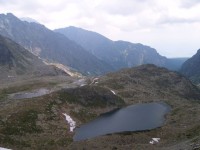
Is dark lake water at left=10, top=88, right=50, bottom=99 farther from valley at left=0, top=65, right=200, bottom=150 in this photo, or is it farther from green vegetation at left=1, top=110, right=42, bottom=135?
green vegetation at left=1, top=110, right=42, bottom=135

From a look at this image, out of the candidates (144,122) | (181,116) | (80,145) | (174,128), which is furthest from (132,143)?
(181,116)

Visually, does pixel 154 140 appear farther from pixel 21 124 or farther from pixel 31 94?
pixel 31 94

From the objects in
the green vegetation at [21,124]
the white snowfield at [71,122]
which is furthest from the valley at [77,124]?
the white snowfield at [71,122]

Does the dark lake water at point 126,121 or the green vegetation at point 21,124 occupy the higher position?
the green vegetation at point 21,124

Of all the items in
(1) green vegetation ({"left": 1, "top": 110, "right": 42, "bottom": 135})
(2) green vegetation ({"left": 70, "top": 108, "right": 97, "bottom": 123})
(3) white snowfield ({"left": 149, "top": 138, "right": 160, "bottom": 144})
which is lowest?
(3) white snowfield ({"left": 149, "top": 138, "right": 160, "bottom": 144})

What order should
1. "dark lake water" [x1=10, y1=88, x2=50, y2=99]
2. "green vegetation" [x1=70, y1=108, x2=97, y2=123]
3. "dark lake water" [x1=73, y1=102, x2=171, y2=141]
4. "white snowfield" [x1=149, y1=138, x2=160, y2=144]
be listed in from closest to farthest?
1. "white snowfield" [x1=149, y1=138, x2=160, y2=144]
2. "dark lake water" [x1=73, y1=102, x2=171, y2=141]
3. "green vegetation" [x1=70, y1=108, x2=97, y2=123]
4. "dark lake water" [x1=10, y1=88, x2=50, y2=99]

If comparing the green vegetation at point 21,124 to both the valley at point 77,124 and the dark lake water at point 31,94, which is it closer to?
the valley at point 77,124

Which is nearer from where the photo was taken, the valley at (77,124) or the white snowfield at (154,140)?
the valley at (77,124)

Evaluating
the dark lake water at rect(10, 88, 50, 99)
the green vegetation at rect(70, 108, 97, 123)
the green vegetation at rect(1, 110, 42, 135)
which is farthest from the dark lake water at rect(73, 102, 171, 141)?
the dark lake water at rect(10, 88, 50, 99)

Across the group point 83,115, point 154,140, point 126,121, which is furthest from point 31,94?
point 154,140

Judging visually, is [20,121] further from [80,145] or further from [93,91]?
[93,91]
